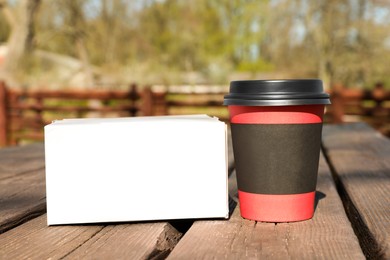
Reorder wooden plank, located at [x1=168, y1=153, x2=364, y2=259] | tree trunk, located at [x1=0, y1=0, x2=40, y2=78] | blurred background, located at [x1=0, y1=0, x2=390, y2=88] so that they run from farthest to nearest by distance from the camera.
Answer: blurred background, located at [x1=0, y1=0, x2=390, y2=88]
tree trunk, located at [x1=0, y1=0, x2=40, y2=78]
wooden plank, located at [x1=168, y1=153, x2=364, y2=259]

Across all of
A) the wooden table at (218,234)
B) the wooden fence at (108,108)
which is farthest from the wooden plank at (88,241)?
the wooden fence at (108,108)

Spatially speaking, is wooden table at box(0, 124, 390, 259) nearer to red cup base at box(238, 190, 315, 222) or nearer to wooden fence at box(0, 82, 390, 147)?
red cup base at box(238, 190, 315, 222)

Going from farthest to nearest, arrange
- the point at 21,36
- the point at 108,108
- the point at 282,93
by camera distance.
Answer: the point at 21,36
the point at 108,108
the point at 282,93

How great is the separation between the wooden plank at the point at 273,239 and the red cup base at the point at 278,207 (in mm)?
28

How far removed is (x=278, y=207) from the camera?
176 centimetres

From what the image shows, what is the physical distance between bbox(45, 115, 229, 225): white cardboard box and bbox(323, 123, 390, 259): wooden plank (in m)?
0.42

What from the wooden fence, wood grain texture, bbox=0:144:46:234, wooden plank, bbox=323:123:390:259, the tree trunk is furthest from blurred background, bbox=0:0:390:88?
wood grain texture, bbox=0:144:46:234

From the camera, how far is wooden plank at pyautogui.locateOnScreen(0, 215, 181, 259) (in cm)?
135

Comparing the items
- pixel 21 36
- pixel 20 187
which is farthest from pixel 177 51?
pixel 20 187

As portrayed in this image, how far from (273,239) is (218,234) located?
0.15 meters

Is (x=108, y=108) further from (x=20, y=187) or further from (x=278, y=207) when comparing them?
(x=278, y=207)

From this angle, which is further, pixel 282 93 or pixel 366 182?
pixel 366 182

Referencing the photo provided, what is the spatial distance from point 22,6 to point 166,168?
15603 mm

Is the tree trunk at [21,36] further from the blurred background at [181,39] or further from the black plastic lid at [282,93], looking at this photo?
the black plastic lid at [282,93]
